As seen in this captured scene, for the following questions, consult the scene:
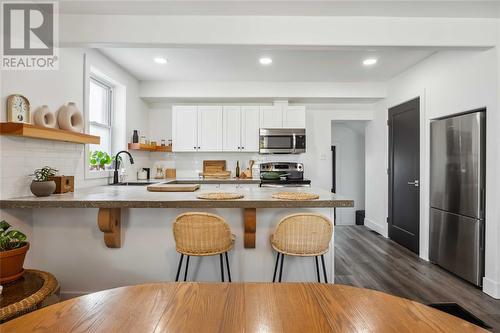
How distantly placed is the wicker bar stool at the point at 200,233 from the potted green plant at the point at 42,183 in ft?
Result: 3.81

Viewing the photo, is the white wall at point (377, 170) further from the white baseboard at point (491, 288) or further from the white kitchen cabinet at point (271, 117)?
the white baseboard at point (491, 288)

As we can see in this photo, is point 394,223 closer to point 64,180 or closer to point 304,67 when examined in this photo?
point 304,67

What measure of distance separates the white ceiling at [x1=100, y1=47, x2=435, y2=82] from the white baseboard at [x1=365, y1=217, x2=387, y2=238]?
255 cm

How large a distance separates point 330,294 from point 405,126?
3.86 metres

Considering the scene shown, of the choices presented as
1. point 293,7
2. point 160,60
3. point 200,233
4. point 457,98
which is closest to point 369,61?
point 457,98

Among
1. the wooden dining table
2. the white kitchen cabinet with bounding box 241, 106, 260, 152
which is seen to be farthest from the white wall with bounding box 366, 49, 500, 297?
the wooden dining table

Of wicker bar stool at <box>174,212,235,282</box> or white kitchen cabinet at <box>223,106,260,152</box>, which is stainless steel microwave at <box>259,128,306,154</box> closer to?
white kitchen cabinet at <box>223,106,260,152</box>

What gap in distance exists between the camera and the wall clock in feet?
6.67

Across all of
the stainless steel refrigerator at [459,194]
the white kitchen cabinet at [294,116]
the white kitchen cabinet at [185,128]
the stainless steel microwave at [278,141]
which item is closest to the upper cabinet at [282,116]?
the white kitchen cabinet at [294,116]

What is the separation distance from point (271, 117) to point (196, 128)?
1.30m

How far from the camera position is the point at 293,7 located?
2.24 meters

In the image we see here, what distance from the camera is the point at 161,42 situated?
2406mm

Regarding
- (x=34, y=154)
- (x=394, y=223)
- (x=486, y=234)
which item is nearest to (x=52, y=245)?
(x=34, y=154)

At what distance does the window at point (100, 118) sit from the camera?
10.9ft
